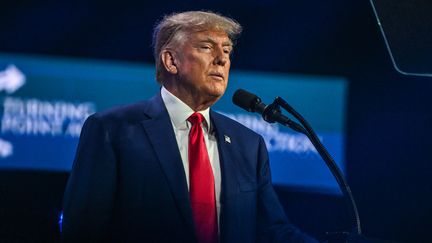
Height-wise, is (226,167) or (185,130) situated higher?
(185,130)

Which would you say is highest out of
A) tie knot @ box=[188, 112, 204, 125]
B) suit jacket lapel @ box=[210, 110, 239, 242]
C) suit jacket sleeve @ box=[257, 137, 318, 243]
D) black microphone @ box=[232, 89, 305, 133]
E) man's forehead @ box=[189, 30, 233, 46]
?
man's forehead @ box=[189, 30, 233, 46]

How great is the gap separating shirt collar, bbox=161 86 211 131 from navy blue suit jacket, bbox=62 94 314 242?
4 cm

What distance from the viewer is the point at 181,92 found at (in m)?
2.30

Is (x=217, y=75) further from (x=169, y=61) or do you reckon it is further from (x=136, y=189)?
(x=136, y=189)

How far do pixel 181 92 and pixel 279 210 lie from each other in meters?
0.52

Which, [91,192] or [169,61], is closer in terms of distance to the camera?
[91,192]

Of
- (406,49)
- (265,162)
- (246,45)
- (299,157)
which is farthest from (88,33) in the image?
(406,49)

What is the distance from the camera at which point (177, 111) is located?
2.27m

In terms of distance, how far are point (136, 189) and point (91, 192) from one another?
5.4 inches

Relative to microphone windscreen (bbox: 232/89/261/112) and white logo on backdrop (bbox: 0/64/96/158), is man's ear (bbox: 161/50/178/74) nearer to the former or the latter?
microphone windscreen (bbox: 232/89/261/112)

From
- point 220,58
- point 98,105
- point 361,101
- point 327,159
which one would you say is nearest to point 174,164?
point 220,58

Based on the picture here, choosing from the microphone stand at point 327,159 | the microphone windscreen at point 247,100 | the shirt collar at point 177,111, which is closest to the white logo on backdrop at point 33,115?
the shirt collar at point 177,111

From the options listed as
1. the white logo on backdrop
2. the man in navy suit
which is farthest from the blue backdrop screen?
the man in navy suit

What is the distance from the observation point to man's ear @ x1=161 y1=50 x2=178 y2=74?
231 cm
